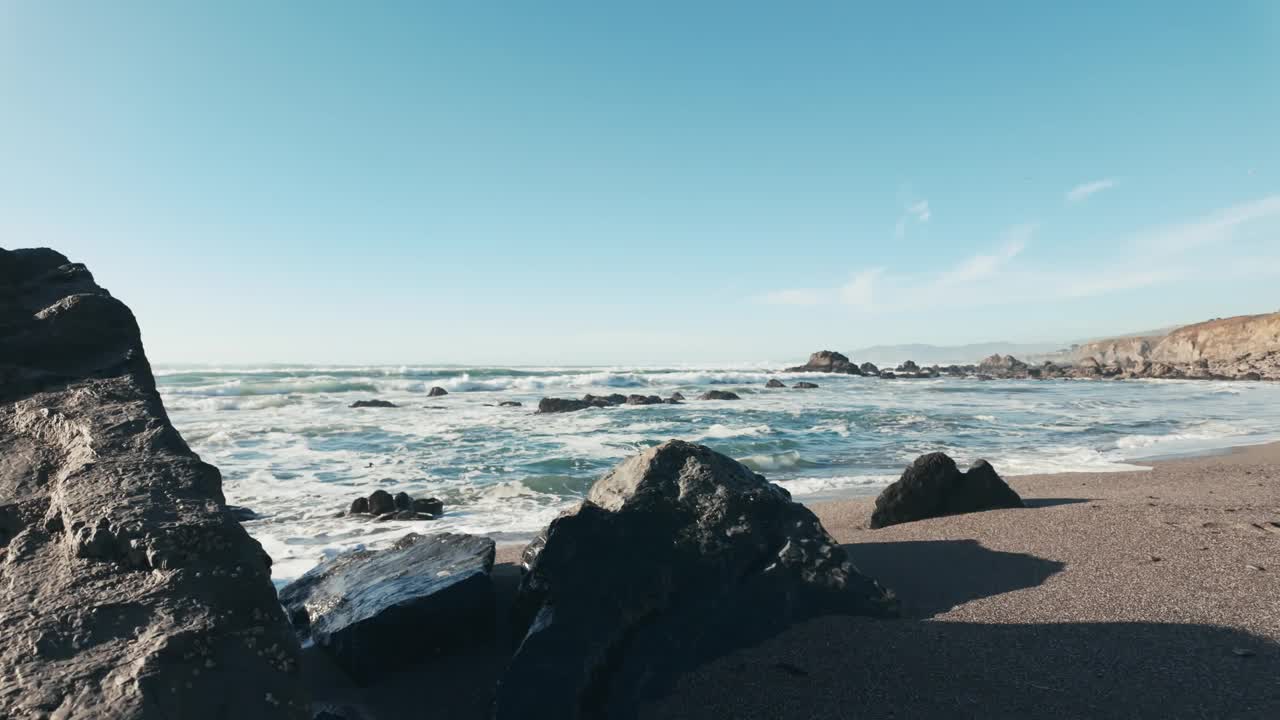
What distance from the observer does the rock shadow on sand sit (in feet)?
12.3

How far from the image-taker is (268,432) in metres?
14.8

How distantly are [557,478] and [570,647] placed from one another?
6.52 meters

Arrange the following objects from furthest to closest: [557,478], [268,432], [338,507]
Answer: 1. [268,432]
2. [557,478]
3. [338,507]

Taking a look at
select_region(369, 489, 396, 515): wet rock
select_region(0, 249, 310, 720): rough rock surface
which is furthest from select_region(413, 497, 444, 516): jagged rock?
select_region(0, 249, 310, 720): rough rock surface

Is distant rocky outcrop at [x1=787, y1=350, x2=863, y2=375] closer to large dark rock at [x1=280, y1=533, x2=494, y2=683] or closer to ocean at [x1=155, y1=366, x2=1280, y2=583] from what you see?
ocean at [x1=155, y1=366, x2=1280, y2=583]

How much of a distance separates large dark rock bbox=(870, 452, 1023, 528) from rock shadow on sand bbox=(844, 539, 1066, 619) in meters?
0.82

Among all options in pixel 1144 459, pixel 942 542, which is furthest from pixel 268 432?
pixel 1144 459

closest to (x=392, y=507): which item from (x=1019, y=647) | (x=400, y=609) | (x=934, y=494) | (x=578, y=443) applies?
(x=400, y=609)

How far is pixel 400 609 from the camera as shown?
9.73 feet

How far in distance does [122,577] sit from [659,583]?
1.87 meters

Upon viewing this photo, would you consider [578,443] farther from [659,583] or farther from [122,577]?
[122,577]

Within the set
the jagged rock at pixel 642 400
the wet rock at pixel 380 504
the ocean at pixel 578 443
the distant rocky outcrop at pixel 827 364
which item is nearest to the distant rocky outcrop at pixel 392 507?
the wet rock at pixel 380 504

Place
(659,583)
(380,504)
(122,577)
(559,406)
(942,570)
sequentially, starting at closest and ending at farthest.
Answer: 1. (122,577)
2. (659,583)
3. (942,570)
4. (380,504)
5. (559,406)

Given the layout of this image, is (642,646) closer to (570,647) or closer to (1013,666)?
(570,647)
